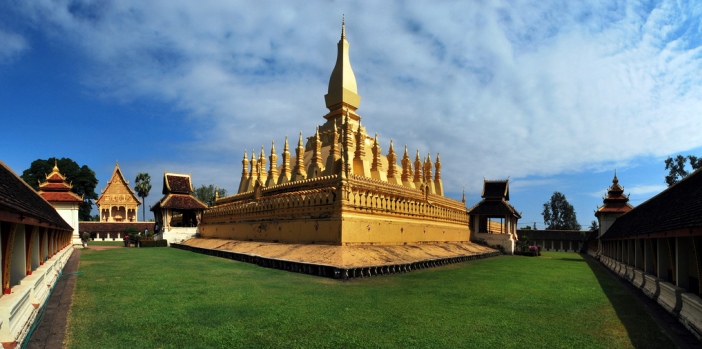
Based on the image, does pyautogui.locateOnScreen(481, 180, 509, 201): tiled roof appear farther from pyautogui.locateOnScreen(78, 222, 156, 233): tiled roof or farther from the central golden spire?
pyautogui.locateOnScreen(78, 222, 156, 233): tiled roof

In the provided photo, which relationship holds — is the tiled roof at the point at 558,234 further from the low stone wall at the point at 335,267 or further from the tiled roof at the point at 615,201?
the low stone wall at the point at 335,267

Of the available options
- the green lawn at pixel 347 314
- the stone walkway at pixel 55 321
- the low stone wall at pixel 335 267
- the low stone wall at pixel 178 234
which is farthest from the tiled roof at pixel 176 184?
the stone walkway at pixel 55 321

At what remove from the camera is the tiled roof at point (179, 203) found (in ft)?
116

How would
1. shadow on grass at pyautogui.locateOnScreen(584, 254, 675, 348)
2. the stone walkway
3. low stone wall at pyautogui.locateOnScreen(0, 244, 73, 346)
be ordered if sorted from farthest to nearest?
shadow on grass at pyautogui.locateOnScreen(584, 254, 675, 348)
the stone walkway
low stone wall at pyautogui.locateOnScreen(0, 244, 73, 346)

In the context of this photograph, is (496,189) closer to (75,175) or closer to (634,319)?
(634,319)

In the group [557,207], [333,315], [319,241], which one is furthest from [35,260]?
[557,207]

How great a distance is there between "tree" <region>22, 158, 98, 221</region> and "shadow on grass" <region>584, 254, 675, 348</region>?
6403 cm

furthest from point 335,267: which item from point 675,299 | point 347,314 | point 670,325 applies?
point 675,299

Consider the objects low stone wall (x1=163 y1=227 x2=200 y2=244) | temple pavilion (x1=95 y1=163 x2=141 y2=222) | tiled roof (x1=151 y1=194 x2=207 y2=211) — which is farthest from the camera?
temple pavilion (x1=95 y1=163 x2=141 y2=222)

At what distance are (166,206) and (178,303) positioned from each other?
92.3 ft

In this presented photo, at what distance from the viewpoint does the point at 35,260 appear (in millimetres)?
11430

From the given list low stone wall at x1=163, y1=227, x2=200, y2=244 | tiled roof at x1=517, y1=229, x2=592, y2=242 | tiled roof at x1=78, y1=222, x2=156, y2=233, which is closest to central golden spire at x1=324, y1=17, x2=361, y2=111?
low stone wall at x1=163, y1=227, x2=200, y2=244

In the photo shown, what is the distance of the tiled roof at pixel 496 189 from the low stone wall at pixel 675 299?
839 inches

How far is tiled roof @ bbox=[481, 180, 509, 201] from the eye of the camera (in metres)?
35.9
